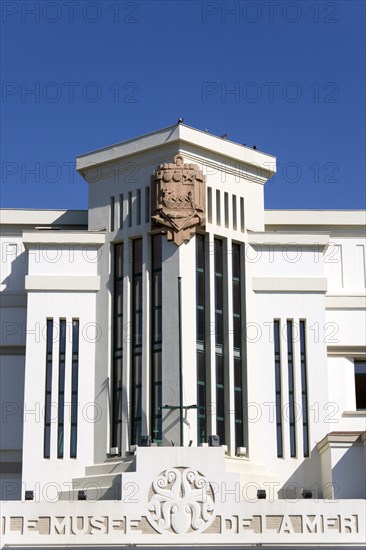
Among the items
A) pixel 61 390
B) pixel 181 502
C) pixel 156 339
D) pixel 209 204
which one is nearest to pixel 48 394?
pixel 61 390

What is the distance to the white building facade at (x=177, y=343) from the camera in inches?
1455

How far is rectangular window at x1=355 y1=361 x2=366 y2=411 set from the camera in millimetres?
41938

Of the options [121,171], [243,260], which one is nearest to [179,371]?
[243,260]

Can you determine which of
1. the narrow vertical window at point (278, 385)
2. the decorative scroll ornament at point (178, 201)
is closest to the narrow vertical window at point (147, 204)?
the decorative scroll ornament at point (178, 201)

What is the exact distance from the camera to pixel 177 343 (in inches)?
1465

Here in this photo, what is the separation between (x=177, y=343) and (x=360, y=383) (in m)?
8.74

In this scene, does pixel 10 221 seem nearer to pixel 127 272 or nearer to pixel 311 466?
pixel 127 272

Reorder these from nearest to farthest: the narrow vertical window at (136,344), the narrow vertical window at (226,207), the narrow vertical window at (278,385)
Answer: the narrow vertical window at (136,344), the narrow vertical window at (278,385), the narrow vertical window at (226,207)

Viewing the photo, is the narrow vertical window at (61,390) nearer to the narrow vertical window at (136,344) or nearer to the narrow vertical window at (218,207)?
the narrow vertical window at (136,344)

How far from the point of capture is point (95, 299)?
129ft

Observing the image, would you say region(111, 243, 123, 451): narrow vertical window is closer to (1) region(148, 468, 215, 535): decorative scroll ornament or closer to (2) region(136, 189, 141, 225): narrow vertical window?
(2) region(136, 189, 141, 225): narrow vertical window

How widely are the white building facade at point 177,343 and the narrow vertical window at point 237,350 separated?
6 centimetres

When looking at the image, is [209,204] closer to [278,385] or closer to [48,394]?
[278,385]

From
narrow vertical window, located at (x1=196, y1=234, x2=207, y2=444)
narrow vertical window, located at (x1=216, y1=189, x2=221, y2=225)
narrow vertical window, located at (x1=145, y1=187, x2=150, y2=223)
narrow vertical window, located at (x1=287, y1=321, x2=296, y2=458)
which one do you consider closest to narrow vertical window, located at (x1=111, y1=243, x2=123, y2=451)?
narrow vertical window, located at (x1=145, y1=187, x2=150, y2=223)
